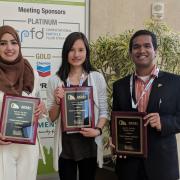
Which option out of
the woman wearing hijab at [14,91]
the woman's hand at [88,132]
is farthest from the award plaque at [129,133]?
the woman wearing hijab at [14,91]

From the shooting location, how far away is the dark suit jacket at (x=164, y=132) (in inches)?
92.7

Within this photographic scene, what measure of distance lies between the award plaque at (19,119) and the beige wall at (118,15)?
2212 millimetres

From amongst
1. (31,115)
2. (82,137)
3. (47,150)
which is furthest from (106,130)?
(31,115)

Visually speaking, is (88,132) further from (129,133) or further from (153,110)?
(153,110)

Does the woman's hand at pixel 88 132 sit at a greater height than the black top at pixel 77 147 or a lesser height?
greater

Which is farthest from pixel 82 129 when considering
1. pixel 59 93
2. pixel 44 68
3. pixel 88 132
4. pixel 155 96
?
pixel 44 68

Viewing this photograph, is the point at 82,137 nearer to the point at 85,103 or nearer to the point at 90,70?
the point at 85,103

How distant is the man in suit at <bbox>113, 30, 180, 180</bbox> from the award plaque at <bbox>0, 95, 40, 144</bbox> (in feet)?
2.00

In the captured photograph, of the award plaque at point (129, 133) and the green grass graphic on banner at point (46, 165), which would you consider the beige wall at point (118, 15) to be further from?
the award plaque at point (129, 133)

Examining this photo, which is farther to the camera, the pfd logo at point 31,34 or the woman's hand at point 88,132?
the pfd logo at point 31,34

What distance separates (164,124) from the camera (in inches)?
91.0

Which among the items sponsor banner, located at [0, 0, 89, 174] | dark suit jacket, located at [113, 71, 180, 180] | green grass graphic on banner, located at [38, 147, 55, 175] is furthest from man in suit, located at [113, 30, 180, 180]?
green grass graphic on banner, located at [38, 147, 55, 175]

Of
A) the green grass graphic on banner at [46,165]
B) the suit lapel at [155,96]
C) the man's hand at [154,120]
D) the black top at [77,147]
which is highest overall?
the suit lapel at [155,96]

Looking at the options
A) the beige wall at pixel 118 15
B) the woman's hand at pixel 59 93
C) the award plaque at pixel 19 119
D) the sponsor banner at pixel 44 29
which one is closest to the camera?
the award plaque at pixel 19 119
